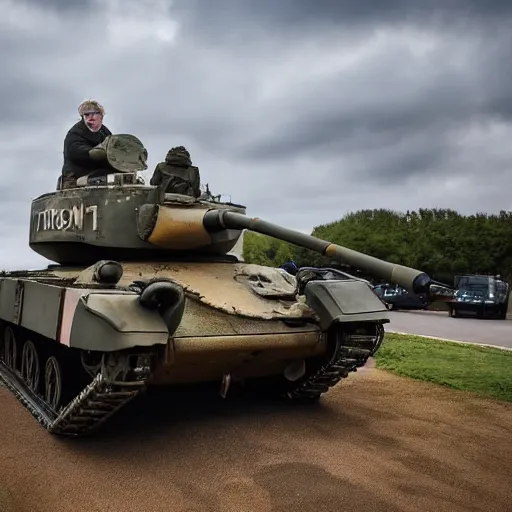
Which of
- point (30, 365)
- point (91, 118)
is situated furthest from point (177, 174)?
point (30, 365)

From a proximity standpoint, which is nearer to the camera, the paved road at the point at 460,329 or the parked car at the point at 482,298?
the paved road at the point at 460,329

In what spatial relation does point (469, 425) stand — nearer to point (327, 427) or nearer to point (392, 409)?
point (392, 409)

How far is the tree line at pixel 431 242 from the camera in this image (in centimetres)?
3312

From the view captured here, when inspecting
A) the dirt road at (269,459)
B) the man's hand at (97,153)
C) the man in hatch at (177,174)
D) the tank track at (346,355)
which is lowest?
the dirt road at (269,459)

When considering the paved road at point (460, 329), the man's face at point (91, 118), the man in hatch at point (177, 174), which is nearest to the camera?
the man in hatch at point (177, 174)

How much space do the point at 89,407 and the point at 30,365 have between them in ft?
8.55

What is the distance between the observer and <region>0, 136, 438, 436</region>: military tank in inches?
205

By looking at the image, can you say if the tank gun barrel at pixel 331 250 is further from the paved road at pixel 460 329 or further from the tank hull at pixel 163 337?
the paved road at pixel 460 329

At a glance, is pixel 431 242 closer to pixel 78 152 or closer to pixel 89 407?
pixel 78 152

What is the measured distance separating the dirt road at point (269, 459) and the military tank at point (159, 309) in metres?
Answer: 0.39

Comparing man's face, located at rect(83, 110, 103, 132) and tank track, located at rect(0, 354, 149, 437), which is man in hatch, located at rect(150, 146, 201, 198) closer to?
man's face, located at rect(83, 110, 103, 132)

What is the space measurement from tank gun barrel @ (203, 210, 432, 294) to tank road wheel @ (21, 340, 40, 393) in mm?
2660

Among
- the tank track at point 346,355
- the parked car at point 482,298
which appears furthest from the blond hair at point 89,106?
the parked car at point 482,298

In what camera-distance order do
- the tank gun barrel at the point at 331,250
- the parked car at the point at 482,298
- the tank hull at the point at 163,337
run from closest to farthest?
the tank gun barrel at the point at 331,250 → the tank hull at the point at 163,337 → the parked car at the point at 482,298
